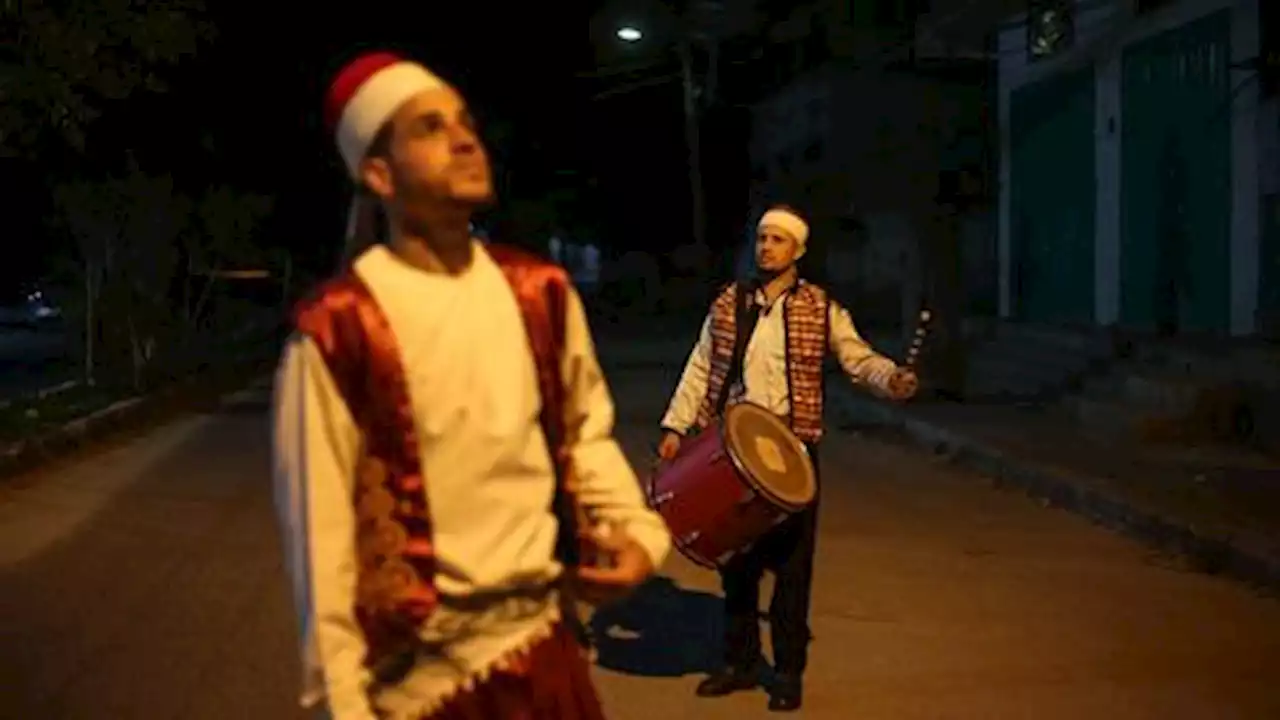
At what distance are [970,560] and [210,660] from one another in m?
4.49

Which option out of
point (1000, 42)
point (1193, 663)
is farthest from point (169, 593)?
point (1000, 42)

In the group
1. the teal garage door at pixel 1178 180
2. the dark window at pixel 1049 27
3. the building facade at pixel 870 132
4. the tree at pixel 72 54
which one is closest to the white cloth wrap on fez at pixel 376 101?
the tree at pixel 72 54

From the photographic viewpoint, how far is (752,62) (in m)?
50.2

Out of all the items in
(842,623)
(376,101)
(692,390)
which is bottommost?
(842,623)

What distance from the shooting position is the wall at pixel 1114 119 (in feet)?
58.3

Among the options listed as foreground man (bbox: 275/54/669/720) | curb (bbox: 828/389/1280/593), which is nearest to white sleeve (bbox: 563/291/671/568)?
foreground man (bbox: 275/54/669/720)

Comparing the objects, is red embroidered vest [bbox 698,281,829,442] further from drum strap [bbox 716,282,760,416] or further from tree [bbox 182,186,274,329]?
tree [bbox 182,186,274,329]

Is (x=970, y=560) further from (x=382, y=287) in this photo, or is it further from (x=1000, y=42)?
(x=1000, y=42)

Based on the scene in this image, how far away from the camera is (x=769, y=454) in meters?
6.60

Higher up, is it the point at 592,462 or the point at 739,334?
the point at 592,462

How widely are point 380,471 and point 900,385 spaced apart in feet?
13.2

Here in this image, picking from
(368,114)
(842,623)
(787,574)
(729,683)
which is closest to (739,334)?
(787,574)

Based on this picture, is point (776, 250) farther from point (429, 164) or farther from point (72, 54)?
point (72, 54)

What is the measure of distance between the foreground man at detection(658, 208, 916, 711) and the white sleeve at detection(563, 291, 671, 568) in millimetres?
3589
